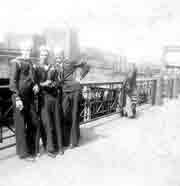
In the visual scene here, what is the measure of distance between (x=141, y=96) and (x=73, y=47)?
3067cm

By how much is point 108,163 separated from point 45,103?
1408 millimetres

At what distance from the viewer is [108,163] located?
3518 millimetres

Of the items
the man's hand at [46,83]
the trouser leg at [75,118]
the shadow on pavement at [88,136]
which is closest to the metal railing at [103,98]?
the shadow on pavement at [88,136]

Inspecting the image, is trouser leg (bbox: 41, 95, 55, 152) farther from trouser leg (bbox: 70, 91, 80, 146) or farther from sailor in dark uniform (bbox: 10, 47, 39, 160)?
trouser leg (bbox: 70, 91, 80, 146)

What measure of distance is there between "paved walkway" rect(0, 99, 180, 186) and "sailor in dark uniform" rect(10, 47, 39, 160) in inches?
10.6

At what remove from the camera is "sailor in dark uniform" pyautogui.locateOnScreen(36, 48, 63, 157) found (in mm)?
3447

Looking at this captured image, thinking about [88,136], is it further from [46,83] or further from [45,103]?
[46,83]

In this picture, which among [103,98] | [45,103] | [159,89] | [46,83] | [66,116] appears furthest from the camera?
[159,89]

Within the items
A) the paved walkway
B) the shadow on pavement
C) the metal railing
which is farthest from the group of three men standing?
the metal railing

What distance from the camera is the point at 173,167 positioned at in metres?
3.46

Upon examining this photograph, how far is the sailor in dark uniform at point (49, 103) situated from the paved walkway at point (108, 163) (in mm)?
260

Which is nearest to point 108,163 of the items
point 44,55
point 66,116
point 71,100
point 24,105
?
point 66,116

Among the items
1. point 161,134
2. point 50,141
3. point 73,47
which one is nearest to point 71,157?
point 50,141

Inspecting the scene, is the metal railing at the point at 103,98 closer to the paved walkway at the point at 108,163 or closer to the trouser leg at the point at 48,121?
the paved walkway at the point at 108,163
